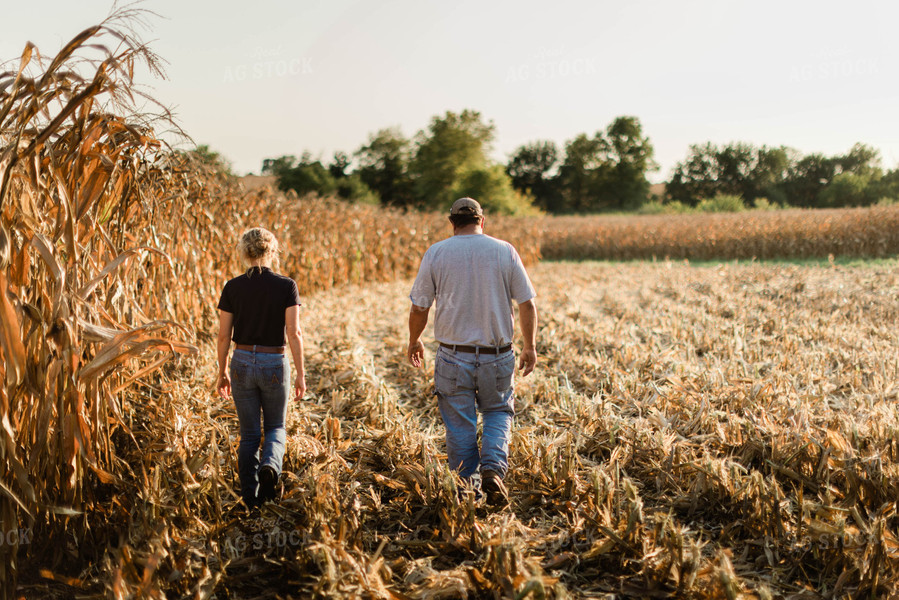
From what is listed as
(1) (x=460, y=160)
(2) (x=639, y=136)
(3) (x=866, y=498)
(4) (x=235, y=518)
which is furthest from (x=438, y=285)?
(2) (x=639, y=136)

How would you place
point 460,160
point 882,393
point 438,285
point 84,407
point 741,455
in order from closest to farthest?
point 84,407, point 438,285, point 741,455, point 882,393, point 460,160

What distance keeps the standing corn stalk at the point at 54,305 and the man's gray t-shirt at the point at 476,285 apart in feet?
4.71

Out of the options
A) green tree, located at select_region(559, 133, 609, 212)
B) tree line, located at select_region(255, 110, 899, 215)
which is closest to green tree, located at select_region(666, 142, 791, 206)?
tree line, located at select_region(255, 110, 899, 215)

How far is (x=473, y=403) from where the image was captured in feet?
11.3

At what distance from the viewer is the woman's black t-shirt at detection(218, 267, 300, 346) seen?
3264mm

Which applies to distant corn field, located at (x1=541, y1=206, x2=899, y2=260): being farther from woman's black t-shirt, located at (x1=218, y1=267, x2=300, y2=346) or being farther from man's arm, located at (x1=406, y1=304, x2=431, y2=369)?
woman's black t-shirt, located at (x1=218, y1=267, x2=300, y2=346)

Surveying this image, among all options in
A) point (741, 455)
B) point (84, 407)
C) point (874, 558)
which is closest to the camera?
point (874, 558)

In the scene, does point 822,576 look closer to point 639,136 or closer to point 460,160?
point 460,160

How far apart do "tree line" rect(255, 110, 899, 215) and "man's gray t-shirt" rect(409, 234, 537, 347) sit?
4575cm

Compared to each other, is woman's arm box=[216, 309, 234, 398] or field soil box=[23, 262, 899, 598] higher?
woman's arm box=[216, 309, 234, 398]

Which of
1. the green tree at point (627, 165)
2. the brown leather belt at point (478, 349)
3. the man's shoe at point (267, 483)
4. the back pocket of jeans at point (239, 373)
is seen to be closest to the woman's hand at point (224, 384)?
the back pocket of jeans at point (239, 373)

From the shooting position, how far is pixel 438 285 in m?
3.43

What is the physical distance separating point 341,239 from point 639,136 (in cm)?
6786

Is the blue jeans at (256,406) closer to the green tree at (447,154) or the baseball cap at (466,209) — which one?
the baseball cap at (466,209)
